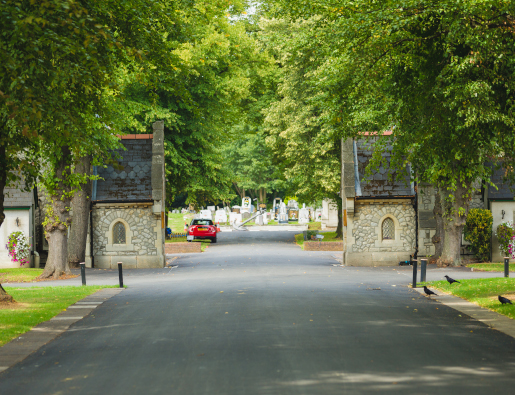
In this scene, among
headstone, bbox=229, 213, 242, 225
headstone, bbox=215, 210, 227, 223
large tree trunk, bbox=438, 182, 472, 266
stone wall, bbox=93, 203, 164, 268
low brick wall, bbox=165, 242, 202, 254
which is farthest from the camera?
headstone, bbox=215, 210, 227, 223

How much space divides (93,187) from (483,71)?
1948cm

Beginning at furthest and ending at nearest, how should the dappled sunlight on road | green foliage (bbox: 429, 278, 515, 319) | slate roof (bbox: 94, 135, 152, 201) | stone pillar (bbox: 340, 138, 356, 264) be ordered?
slate roof (bbox: 94, 135, 152, 201), stone pillar (bbox: 340, 138, 356, 264), green foliage (bbox: 429, 278, 515, 319), the dappled sunlight on road

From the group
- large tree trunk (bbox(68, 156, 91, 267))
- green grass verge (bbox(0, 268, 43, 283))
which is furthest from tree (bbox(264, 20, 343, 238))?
green grass verge (bbox(0, 268, 43, 283))

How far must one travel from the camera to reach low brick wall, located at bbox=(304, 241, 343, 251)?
113 feet

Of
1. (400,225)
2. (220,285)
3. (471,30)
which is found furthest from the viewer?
(400,225)

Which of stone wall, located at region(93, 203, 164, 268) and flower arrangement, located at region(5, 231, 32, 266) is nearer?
stone wall, located at region(93, 203, 164, 268)

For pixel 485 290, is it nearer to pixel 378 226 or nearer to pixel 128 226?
pixel 378 226

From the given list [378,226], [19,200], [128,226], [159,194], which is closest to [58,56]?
[159,194]

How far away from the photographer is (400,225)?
26047 mm

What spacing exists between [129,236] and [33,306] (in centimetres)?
1261

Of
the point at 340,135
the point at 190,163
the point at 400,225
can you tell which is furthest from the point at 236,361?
the point at 190,163

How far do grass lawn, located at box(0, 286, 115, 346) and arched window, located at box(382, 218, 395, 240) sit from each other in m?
13.7

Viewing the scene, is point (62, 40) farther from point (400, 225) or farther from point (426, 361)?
point (400, 225)

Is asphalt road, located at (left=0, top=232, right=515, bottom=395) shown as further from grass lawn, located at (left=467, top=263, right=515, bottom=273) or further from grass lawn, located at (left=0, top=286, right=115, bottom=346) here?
grass lawn, located at (left=467, top=263, right=515, bottom=273)
